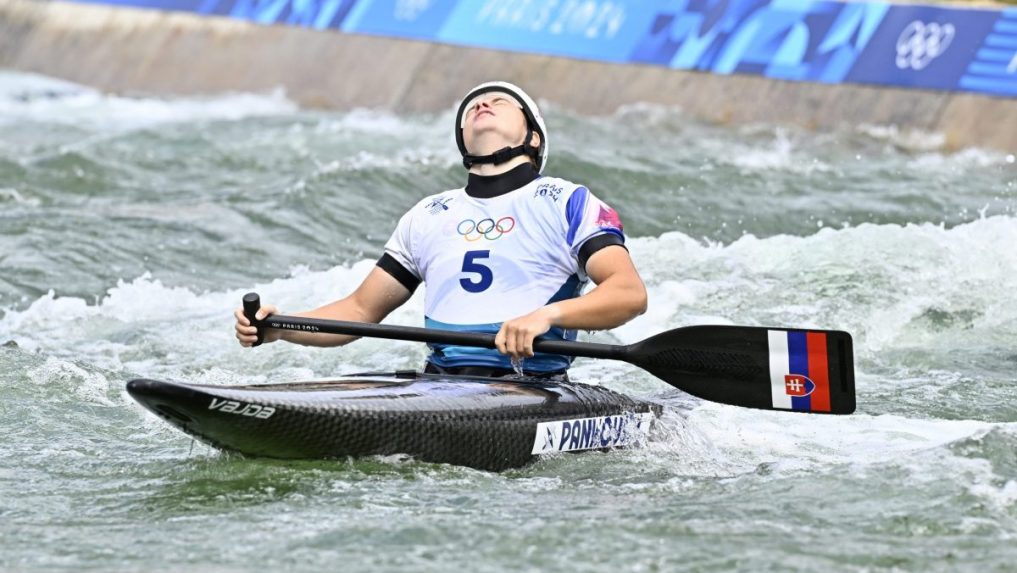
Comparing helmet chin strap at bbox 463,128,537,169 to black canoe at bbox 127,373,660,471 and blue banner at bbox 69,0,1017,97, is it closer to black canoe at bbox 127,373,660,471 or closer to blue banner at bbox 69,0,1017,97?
black canoe at bbox 127,373,660,471

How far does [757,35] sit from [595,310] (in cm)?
928

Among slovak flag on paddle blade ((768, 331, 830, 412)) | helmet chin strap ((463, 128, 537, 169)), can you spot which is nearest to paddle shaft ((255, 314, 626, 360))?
slovak flag on paddle blade ((768, 331, 830, 412))

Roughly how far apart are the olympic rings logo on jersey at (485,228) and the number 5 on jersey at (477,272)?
64 mm

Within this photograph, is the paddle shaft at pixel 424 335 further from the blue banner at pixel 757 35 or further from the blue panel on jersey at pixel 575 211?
the blue banner at pixel 757 35

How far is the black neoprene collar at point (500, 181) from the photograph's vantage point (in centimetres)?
553

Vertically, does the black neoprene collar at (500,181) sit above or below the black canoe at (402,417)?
above

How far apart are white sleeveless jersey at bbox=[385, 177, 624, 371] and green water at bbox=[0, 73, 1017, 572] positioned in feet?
1.75

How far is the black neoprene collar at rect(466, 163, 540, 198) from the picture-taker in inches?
218

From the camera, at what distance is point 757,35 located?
13898 millimetres

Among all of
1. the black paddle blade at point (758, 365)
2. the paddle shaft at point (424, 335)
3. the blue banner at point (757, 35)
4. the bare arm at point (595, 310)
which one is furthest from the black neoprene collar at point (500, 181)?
the blue banner at point (757, 35)

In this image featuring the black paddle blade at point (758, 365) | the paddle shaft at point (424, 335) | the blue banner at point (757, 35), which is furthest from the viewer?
the blue banner at point (757, 35)

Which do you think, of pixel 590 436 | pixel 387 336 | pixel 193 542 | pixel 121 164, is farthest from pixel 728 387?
pixel 121 164

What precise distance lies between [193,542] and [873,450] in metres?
2.46

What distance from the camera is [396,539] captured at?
4344mm
